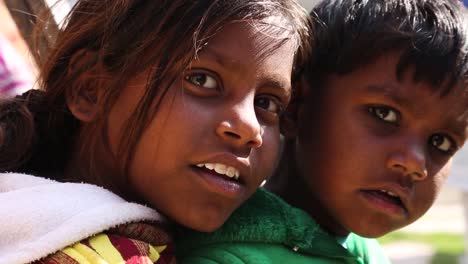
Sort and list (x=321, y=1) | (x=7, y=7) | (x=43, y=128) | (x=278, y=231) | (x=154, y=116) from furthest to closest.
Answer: (x=7, y=7) < (x=321, y=1) < (x=43, y=128) < (x=278, y=231) < (x=154, y=116)

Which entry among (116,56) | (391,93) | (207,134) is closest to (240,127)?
(207,134)

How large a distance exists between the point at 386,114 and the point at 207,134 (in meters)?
0.44

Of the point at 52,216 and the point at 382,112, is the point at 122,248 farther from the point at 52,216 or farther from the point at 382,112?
the point at 382,112

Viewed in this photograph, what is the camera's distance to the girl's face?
1422 millimetres

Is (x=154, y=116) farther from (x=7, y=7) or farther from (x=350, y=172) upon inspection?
(x=7, y=7)

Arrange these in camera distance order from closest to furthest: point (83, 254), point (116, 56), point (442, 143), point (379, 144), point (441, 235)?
point (83, 254) < point (116, 56) < point (379, 144) < point (442, 143) < point (441, 235)

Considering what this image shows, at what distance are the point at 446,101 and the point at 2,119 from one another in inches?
35.7

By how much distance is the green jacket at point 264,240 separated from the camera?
1.52 metres

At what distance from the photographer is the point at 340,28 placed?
1739 millimetres

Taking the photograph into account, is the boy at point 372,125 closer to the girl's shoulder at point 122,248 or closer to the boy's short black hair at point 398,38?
the boy's short black hair at point 398,38

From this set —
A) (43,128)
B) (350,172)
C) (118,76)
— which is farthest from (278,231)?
(43,128)

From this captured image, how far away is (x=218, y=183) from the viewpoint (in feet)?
4.75

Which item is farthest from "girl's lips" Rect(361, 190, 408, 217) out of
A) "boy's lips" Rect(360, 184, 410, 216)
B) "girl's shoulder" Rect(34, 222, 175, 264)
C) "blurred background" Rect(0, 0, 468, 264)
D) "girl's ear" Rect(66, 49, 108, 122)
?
"blurred background" Rect(0, 0, 468, 264)

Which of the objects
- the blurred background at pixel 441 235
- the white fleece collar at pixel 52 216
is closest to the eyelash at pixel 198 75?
the white fleece collar at pixel 52 216
